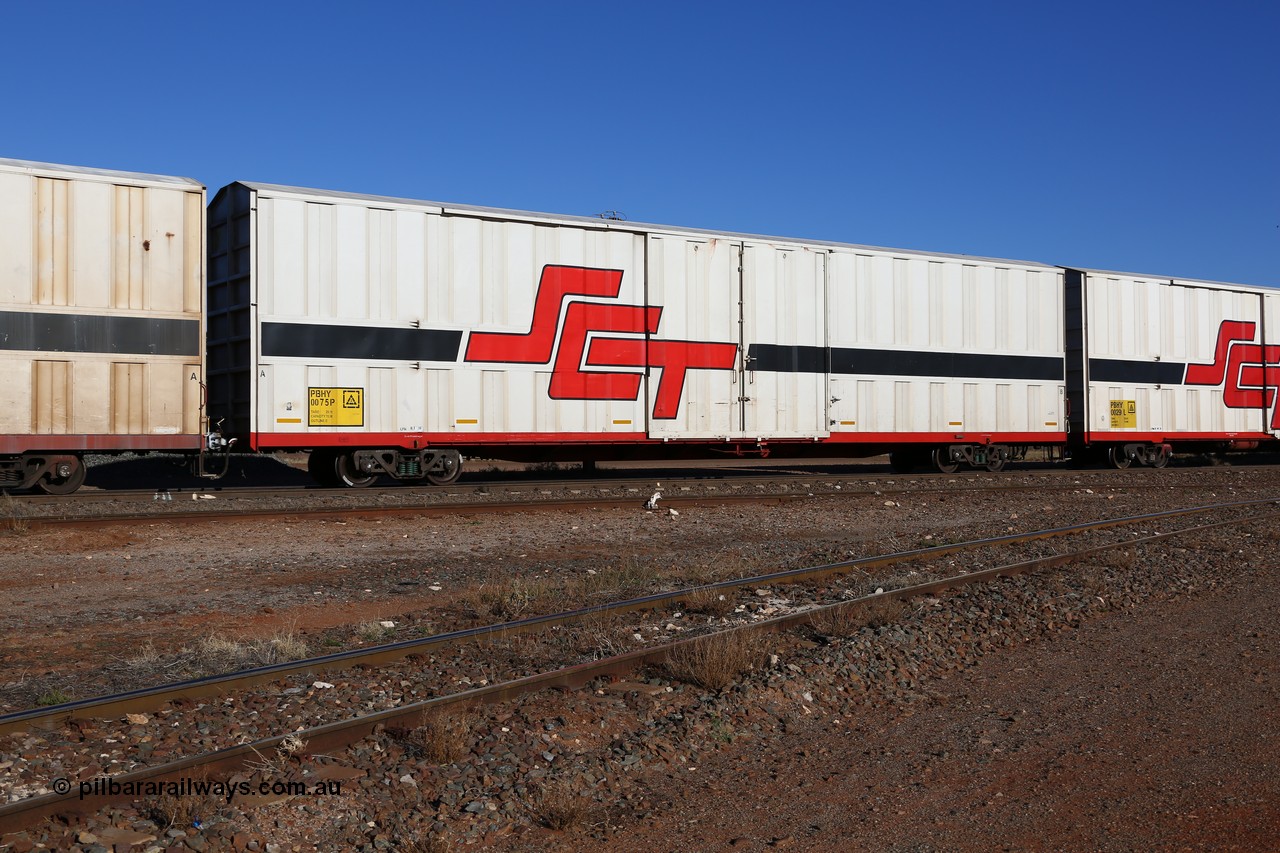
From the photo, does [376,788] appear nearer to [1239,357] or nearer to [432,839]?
[432,839]

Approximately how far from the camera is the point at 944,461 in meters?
20.9

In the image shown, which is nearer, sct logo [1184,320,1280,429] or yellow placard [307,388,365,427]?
yellow placard [307,388,365,427]

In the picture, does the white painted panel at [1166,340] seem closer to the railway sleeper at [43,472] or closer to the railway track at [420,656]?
the railway track at [420,656]

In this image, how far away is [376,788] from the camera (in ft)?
14.1

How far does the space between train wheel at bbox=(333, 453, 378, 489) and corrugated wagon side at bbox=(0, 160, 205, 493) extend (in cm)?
228

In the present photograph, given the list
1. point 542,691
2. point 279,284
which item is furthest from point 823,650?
point 279,284

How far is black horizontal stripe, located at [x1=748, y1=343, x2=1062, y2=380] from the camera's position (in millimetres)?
18328

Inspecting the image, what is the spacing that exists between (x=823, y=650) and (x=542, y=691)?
192 centimetres

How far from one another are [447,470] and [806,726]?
463 inches

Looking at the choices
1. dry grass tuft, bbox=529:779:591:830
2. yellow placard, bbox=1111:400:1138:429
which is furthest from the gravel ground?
yellow placard, bbox=1111:400:1138:429

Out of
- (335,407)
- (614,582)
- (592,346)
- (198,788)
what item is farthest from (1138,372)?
(198,788)

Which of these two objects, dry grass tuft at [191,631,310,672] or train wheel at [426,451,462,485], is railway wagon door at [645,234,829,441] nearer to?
train wheel at [426,451,462,485]

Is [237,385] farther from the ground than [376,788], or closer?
farther from the ground

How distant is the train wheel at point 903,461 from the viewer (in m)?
21.8
